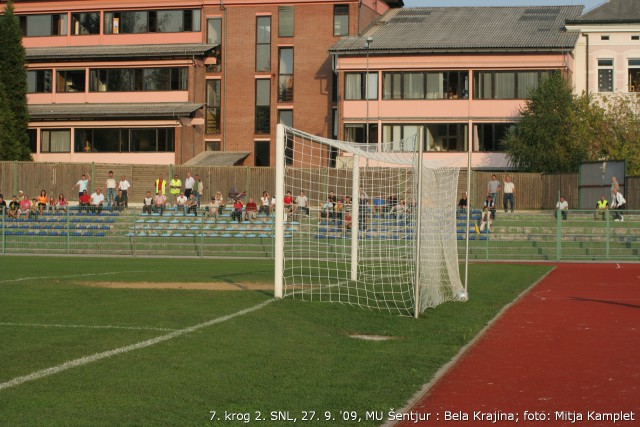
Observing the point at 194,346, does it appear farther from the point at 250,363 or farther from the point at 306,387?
the point at 306,387

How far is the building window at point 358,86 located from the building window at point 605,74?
523 inches

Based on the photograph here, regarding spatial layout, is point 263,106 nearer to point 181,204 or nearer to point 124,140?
point 124,140

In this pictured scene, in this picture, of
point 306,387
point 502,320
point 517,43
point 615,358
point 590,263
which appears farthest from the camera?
point 517,43

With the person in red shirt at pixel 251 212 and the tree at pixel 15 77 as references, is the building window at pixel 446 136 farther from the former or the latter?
the tree at pixel 15 77

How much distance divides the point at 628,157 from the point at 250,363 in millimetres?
44196

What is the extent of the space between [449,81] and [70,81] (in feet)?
79.1

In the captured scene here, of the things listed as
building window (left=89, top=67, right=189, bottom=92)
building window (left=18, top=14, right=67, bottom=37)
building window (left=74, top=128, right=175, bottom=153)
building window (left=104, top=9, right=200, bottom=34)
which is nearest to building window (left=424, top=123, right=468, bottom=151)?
building window (left=89, top=67, right=189, bottom=92)

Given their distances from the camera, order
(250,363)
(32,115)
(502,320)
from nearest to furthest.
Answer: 1. (250,363)
2. (502,320)
3. (32,115)

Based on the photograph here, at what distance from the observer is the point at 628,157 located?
5134cm

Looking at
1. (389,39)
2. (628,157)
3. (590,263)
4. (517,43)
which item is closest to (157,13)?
(389,39)

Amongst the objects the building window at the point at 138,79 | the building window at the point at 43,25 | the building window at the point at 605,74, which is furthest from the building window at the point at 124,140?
the building window at the point at 605,74

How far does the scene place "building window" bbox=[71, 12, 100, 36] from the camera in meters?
65.4

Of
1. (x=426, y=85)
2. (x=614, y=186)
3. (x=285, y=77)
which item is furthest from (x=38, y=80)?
(x=614, y=186)

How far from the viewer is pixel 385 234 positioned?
21.6 metres
